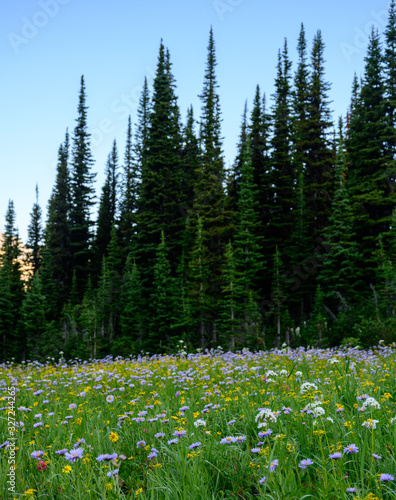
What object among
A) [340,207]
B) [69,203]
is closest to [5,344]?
[69,203]

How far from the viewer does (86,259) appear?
150ft

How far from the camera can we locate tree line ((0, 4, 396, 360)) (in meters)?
24.4

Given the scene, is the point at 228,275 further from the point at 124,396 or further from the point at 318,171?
the point at 124,396

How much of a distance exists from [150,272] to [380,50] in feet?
79.2

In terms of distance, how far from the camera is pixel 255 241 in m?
28.9

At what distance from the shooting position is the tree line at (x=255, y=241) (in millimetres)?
24375

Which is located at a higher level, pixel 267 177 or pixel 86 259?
pixel 267 177

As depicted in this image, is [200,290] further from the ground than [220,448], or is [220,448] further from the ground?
[200,290]

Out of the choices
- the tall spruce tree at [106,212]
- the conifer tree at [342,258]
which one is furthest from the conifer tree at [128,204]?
the conifer tree at [342,258]

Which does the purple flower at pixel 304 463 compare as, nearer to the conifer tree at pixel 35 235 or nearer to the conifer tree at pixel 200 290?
the conifer tree at pixel 200 290

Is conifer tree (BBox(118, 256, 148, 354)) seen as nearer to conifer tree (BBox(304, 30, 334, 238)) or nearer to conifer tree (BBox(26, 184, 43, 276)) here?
conifer tree (BBox(304, 30, 334, 238))

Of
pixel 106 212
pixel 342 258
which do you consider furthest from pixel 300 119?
pixel 106 212

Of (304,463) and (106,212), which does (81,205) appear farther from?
(304,463)

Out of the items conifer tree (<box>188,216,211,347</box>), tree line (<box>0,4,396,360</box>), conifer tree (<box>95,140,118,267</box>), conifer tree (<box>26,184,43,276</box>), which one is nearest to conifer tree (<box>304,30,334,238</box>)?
tree line (<box>0,4,396,360</box>)
